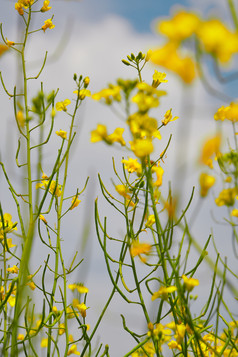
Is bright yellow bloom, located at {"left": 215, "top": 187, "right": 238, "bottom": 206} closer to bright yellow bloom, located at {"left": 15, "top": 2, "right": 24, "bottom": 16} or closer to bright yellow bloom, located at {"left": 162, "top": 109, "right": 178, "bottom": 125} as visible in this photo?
bright yellow bloom, located at {"left": 162, "top": 109, "right": 178, "bottom": 125}

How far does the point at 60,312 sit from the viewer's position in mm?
1857

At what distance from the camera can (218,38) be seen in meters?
0.75

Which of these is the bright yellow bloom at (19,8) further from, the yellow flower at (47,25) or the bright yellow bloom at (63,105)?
the bright yellow bloom at (63,105)

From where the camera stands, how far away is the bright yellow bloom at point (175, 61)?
77 centimetres

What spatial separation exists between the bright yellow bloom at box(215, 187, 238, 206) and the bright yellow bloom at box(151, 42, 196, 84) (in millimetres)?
468

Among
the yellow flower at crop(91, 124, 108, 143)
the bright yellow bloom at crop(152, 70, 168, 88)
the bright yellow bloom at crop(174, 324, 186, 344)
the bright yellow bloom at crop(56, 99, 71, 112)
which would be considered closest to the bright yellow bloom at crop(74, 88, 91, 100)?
the bright yellow bloom at crop(56, 99, 71, 112)

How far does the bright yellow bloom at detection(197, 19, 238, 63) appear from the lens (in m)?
0.75

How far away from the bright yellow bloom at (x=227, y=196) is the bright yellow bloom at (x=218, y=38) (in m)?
0.47

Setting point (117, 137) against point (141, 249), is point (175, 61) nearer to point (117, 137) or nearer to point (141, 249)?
point (117, 137)

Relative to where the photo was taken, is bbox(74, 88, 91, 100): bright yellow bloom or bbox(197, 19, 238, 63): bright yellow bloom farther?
bbox(74, 88, 91, 100): bright yellow bloom

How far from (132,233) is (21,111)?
71 cm

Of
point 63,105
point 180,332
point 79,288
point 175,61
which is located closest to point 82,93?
point 63,105

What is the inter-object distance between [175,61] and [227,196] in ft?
1.68

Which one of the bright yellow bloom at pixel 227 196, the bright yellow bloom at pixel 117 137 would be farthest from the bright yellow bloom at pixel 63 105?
the bright yellow bloom at pixel 227 196
